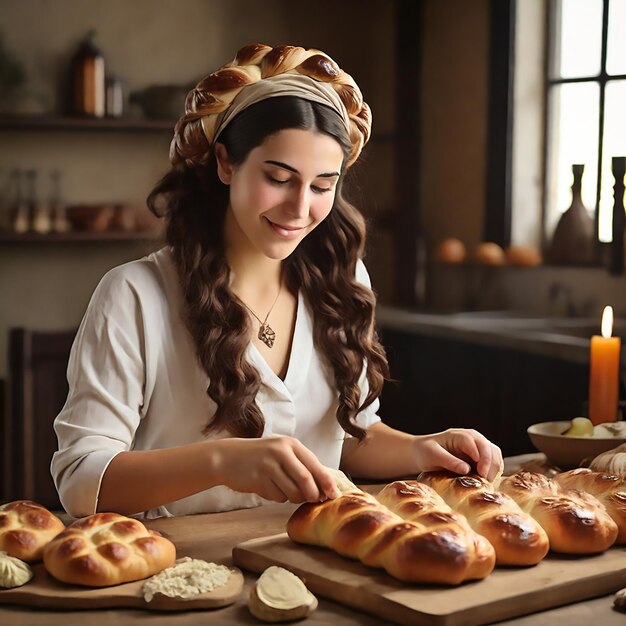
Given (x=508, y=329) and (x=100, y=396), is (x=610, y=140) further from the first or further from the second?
(x=100, y=396)

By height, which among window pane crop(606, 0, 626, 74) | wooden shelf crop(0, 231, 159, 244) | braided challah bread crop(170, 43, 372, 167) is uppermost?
window pane crop(606, 0, 626, 74)

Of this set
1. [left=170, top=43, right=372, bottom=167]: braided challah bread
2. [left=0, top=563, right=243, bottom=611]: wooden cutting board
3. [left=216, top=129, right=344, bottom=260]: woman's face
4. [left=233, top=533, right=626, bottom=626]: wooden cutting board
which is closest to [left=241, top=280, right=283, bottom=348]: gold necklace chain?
[left=216, top=129, right=344, bottom=260]: woman's face

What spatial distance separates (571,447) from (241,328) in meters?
0.60

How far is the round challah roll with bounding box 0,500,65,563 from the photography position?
4.02 ft

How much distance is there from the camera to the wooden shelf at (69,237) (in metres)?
4.09

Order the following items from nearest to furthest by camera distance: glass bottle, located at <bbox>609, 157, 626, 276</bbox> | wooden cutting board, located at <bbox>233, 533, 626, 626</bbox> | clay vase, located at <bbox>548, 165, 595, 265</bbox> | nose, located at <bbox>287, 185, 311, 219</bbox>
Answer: wooden cutting board, located at <bbox>233, 533, 626, 626</bbox> → nose, located at <bbox>287, 185, 311, 219</bbox> → glass bottle, located at <bbox>609, 157, 626, 276</bbox> → clay vase, located at <bbox>548, 165, 595, 265</bbox>

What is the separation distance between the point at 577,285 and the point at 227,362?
8.22ft

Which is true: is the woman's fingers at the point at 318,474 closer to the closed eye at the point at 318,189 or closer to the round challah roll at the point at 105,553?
the round challah roll at the point at 105,553

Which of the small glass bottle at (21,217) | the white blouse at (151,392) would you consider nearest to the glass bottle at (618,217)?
the white blouse at (151,392)

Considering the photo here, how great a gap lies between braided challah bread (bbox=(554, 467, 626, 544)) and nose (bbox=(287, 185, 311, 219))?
569 millimetres

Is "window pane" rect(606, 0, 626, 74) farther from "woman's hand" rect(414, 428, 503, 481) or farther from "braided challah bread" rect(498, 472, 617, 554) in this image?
"braided challah bread" rect(498, 472, 617, 554)

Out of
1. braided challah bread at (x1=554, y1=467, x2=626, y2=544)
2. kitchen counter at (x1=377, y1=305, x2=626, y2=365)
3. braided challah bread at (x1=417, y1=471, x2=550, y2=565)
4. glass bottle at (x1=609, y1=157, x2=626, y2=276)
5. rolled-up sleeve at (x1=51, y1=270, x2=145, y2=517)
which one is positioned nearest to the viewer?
braided challah bread at (x1=417, y1=471, x2=550, y2=565)

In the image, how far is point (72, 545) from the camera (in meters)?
1.17

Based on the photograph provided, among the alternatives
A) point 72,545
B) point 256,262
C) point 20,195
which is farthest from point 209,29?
point 72,545
